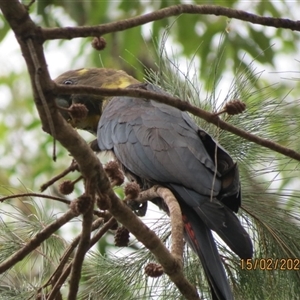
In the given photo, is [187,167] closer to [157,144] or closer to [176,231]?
[157,144]

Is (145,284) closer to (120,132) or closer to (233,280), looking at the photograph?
(233,280)

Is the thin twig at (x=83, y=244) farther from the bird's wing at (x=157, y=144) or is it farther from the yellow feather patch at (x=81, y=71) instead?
the yellow feather patch at (x=81, y=71)

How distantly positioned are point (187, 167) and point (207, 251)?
0.30 m

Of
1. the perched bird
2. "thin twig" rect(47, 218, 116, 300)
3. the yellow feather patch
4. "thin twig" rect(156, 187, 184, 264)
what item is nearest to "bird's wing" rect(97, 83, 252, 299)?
the perched bird

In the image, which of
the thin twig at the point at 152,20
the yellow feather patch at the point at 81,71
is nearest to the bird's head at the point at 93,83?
the yellow feather patch at the point at 81,71

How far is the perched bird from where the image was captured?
1815mm

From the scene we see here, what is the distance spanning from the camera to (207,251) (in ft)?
6.10

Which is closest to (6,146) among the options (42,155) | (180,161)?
(42,155)

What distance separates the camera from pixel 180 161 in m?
2.09

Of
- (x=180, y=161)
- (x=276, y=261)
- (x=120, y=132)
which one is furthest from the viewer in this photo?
(x=120, y=132)

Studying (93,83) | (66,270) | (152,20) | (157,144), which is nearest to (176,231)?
(66,270)

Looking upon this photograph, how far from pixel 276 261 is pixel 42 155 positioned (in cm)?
339

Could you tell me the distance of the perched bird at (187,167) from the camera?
1.82m

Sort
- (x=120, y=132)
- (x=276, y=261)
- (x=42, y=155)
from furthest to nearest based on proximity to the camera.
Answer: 1. (x=42, y=155)
2. (x=120, y=132)
3. (x=276, y=261)
